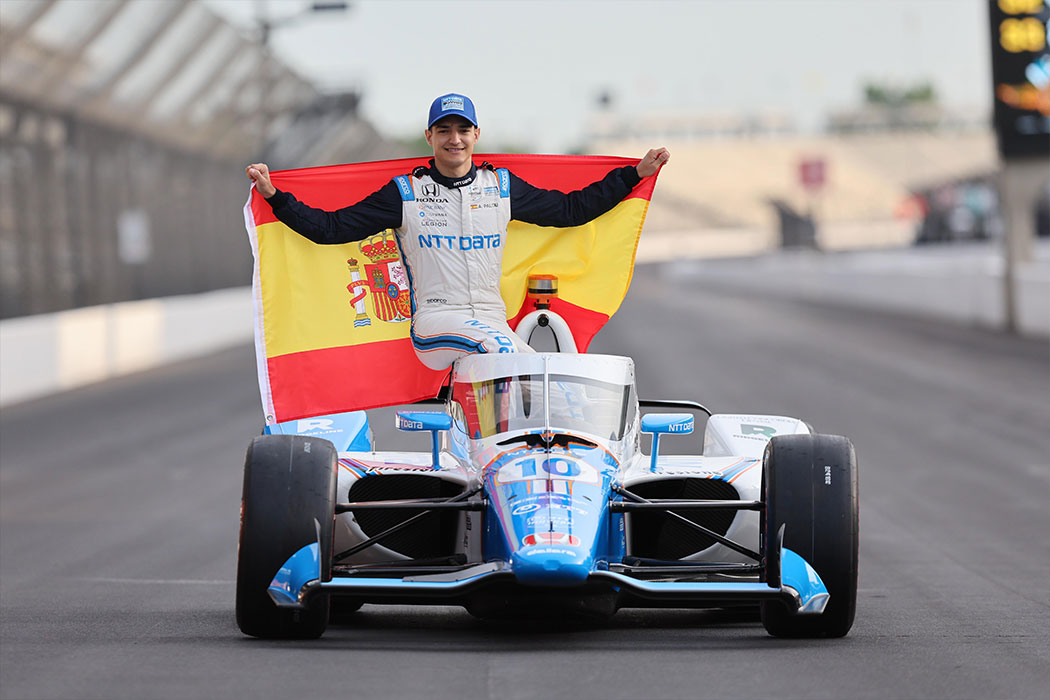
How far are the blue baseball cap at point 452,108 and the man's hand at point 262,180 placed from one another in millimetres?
766

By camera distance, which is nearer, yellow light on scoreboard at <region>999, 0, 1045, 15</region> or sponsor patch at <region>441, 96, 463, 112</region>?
sponsor patch at <region>441, 96, 463, 112</region>

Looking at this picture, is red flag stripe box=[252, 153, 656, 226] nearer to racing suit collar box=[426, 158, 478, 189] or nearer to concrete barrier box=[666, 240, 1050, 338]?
racing suit collar box=[426, 158, 478, 189]

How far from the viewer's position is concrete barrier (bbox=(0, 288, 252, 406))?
21.0m

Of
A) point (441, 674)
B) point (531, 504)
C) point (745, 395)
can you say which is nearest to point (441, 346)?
point (531, 504)

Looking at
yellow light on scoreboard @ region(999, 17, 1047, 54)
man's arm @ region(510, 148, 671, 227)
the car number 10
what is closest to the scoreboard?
yellow light on scoreboard @ region(999, 17, 1047, 54)

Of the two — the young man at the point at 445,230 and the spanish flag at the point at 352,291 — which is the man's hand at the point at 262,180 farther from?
the spanish flag at the point at 352,291

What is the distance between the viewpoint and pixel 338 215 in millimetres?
7586

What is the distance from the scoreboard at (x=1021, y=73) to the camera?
26.3 meters

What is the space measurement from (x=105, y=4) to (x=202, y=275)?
12804mm

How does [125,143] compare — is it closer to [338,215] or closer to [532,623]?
[338,215]

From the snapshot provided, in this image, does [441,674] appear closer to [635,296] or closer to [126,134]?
[126,134]

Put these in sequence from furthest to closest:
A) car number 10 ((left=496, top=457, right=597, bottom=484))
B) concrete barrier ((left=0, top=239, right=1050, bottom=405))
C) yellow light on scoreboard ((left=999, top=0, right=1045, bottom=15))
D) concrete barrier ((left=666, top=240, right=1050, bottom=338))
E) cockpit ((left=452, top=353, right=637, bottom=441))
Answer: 1. concrete barrier ((left=666, top=240, right=1050, bottom=338))
2. yellow light on scoreboard ((left=999, top=0, right=1045, bottom=15))
3. concrete barrier ((left=0, top=239, right=1050, bottom=405))
4. cockpit ((left=452, top=353, right=637, bottom=441))
5. car number 10 ((left=496, top=457, right=597, bottom=484))

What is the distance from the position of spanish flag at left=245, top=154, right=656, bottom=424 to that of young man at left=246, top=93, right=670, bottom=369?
1.08ft

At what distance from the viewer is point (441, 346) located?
7488mm
